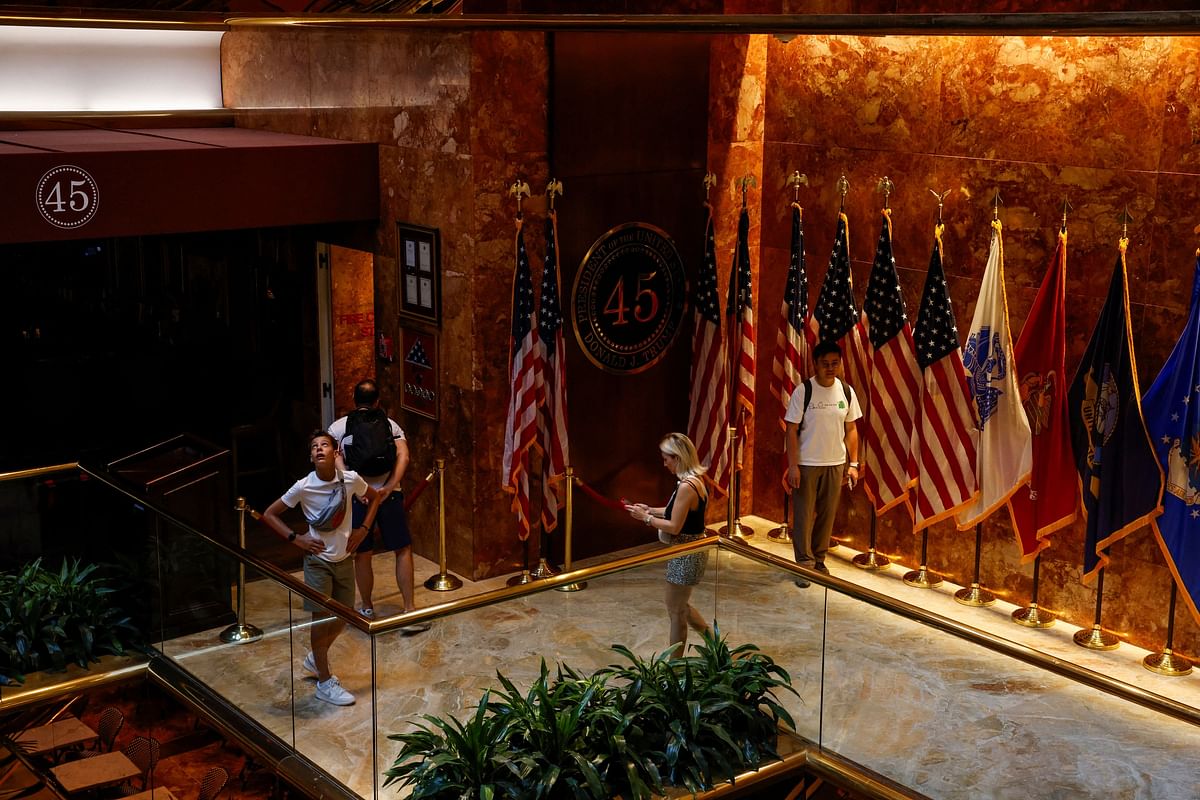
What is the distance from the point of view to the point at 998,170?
30.3 ft

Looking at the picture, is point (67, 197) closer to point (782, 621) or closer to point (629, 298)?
point (629, 298)

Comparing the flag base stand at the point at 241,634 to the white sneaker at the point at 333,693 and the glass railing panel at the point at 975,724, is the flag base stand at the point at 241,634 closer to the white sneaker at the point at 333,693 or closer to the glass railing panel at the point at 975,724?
the white sneaker at the point at 333,693

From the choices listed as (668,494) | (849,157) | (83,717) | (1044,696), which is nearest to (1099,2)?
(849,157)

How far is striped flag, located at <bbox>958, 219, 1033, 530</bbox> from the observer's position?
29.6 feet

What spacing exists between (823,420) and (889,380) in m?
0.55

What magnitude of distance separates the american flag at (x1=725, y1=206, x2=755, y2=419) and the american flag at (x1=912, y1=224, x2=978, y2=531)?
145 centimetres

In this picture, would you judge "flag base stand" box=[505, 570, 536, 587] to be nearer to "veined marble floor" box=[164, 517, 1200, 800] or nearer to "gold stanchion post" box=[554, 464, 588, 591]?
"gold stanchion post" box=[554, 464, 588, 591]

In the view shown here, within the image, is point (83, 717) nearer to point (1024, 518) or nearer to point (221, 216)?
point (221, 216)

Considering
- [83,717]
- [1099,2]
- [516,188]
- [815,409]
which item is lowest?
[83,717]

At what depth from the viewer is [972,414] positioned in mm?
9250

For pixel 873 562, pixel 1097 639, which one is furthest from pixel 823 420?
pixel 1097 639

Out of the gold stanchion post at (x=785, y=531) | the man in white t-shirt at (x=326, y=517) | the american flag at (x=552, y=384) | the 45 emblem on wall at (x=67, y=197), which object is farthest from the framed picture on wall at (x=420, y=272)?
the gold stanchion post at (x=785, y=531)

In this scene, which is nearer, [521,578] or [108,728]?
[108,728]

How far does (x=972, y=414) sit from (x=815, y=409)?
3.41 feet
